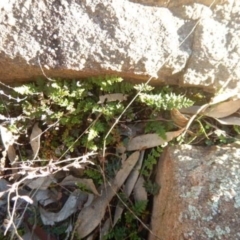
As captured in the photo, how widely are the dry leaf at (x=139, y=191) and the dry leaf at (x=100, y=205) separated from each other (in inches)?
2.7

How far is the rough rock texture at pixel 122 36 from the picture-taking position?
211cm

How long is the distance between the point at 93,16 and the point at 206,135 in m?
0.76

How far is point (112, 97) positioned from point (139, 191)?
49cm

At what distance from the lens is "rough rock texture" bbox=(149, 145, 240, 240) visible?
198 centimetres

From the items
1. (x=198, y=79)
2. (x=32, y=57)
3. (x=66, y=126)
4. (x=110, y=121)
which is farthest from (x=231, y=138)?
(x=32, y=57)

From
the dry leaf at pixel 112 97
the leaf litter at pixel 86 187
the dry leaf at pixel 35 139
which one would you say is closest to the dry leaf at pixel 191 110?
the leaf litter at pixel 86 187

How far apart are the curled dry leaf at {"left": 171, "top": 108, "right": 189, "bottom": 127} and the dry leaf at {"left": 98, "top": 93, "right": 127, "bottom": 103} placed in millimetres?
237

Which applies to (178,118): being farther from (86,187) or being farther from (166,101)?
(86,187)

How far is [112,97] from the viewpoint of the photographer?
2.24m

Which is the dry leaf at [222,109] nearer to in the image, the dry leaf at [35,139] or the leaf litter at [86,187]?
the leaf litter at [86,187]

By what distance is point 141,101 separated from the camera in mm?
2227

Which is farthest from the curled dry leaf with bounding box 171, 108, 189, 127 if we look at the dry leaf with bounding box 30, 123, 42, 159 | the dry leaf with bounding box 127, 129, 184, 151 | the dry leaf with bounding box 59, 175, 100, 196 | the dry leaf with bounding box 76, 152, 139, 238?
the dry leaf with bounding box 30, 123, 42, 159

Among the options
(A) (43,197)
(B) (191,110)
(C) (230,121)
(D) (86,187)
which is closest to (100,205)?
(D) (86,187)

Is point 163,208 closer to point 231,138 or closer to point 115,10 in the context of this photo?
point 231,138
